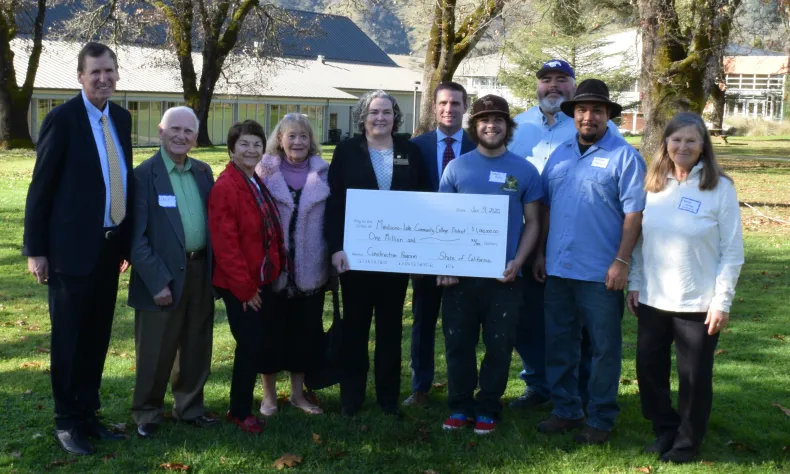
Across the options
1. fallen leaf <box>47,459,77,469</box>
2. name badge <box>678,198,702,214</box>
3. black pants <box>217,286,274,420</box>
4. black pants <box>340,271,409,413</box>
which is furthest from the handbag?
name badge <box>678,198,702,214</box>

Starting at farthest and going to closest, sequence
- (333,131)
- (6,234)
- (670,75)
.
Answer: (333,131)
(670,75)
(6,234)

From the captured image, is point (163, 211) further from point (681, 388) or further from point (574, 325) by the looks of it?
point (681, 388)

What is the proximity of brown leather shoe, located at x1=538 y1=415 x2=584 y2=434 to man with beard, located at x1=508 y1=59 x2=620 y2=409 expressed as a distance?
0.40 metres

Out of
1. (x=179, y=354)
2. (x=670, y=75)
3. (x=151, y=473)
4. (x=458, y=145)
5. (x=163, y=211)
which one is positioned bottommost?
(x=151, y=473)

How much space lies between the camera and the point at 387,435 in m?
5.59

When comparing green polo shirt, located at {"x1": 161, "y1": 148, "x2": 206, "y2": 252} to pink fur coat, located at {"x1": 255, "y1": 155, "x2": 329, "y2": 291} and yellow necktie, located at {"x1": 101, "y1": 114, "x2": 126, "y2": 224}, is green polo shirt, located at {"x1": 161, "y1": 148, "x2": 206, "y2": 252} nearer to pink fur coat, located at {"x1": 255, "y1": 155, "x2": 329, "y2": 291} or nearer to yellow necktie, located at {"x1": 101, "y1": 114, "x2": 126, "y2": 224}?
yellow necktie, located at {"x1": 101, "y1": 114, "x2": 126, "y2": 224}

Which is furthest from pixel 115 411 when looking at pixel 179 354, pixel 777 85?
pixel 777 85

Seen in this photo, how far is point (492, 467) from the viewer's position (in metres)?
5.11

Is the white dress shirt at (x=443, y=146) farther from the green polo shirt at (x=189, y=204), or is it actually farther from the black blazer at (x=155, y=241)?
the black blazer at (x=155, y=241)

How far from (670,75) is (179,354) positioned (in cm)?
1364

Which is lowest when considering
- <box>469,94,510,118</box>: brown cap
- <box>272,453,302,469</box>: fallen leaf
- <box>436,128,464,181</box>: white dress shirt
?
<box>272,453,302,469</box>: fallen leaf

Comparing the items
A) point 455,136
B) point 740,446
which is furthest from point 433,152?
point 740,446

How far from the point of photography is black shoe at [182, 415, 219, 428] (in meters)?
5.68

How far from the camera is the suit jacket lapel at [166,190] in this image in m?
5.25
